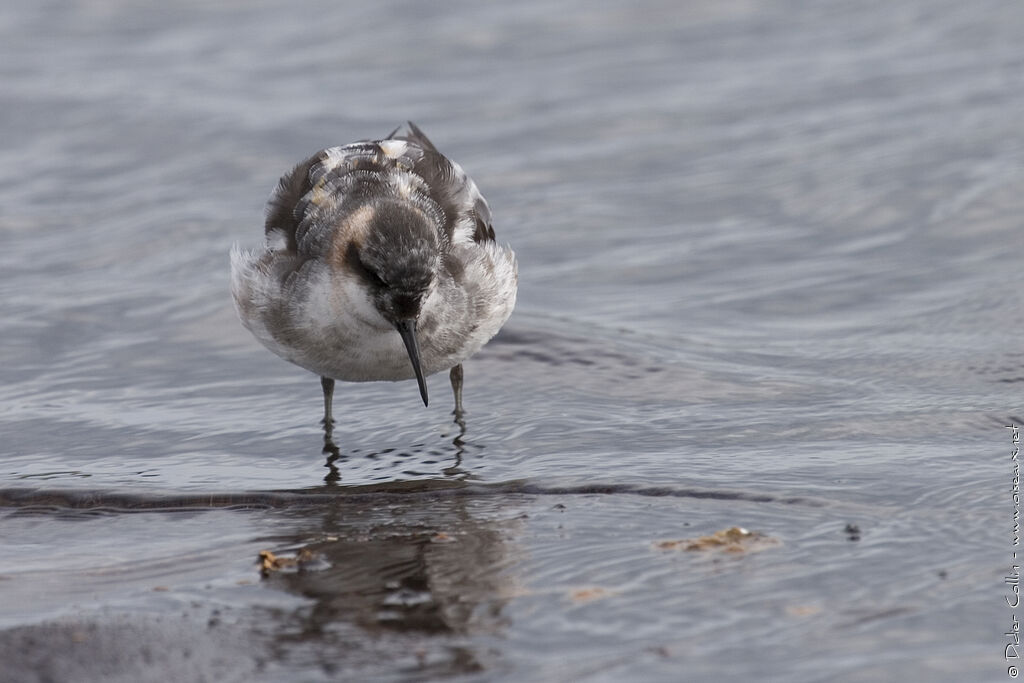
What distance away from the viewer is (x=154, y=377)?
9617mm

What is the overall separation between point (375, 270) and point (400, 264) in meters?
0.14

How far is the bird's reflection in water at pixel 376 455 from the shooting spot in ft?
24.4

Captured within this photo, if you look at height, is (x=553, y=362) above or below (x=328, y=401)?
above

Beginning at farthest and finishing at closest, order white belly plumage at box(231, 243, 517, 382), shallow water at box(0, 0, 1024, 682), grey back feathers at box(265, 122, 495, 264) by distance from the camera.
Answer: grey back feathers at box(265, 122, 495, 264) < white belly plumage at box(231, 243, 517, 382) < shallow water at box(0, 0, 1024, 682)

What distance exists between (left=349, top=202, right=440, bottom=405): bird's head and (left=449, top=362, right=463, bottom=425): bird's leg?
4.36 ft

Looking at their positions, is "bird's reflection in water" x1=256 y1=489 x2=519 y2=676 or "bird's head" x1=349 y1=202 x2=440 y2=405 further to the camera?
"bird's head" x1=349 y1=202 x2=440 y2=405

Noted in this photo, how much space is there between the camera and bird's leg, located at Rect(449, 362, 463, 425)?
8.55 m

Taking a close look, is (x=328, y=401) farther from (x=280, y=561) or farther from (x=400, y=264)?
(x=280, y=561)

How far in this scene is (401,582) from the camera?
5527 millimetres

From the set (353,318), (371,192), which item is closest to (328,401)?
(353,318)

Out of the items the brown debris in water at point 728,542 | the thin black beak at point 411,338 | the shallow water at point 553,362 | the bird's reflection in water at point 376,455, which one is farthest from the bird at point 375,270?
the brown debris in water at point 728,542

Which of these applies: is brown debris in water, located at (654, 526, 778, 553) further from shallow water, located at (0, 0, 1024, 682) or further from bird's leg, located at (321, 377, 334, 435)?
bird's leg, located at (321, 377, 334, 435)

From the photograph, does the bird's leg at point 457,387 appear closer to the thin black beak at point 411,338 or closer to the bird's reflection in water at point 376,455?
the bird's reflection in water at point 376,455

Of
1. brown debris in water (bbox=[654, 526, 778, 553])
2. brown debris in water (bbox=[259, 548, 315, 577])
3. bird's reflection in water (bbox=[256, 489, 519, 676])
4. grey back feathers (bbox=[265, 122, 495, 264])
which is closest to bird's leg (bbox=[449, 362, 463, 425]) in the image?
grey back feathers (bbox=[265, 122, 495, 264])
